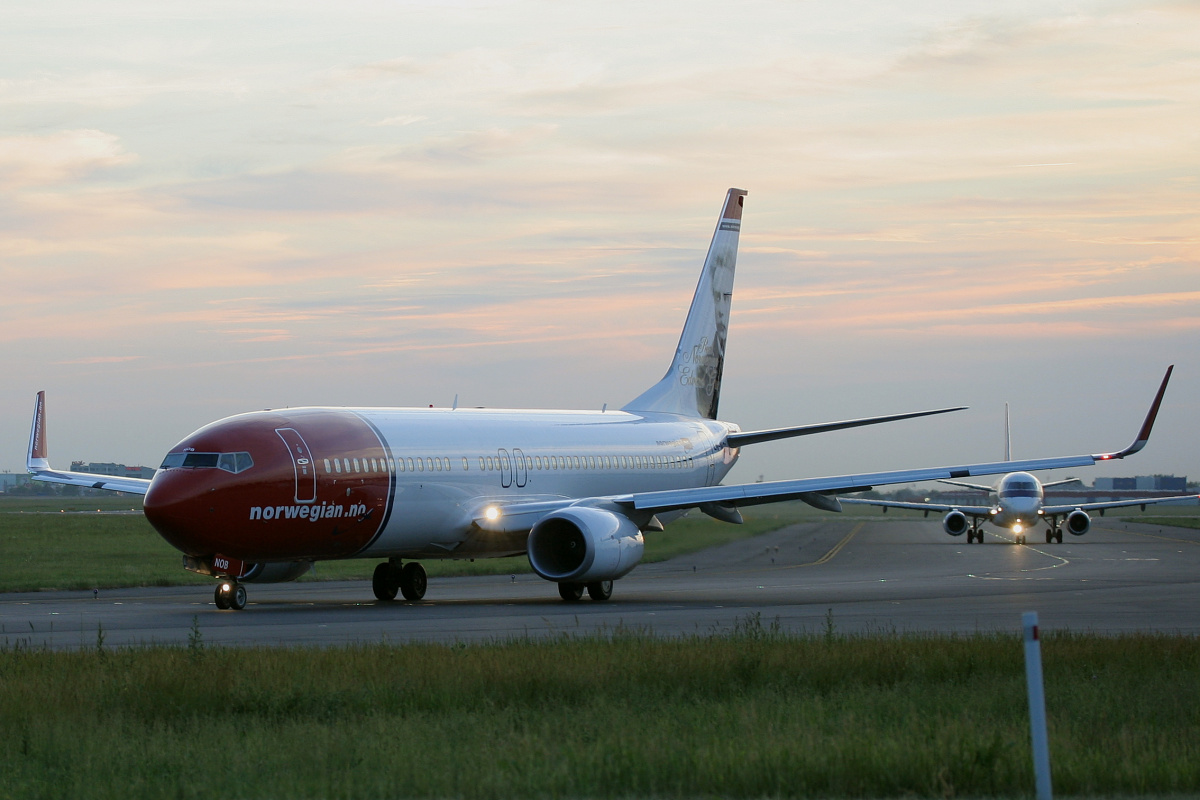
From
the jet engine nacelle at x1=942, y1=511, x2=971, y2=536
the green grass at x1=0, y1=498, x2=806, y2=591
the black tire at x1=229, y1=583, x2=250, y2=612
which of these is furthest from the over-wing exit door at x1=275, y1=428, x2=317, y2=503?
the jet engine nacelle at x1=942, y1=511, x2=971, y2=536

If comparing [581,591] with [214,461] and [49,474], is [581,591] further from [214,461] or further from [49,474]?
[49,474]

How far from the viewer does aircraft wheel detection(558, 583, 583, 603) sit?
28967mm

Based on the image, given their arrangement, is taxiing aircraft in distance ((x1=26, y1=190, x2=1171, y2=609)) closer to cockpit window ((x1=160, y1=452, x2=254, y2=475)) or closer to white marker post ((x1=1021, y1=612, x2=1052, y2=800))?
cockpit window ((x1=160, y1=452, x2=254, y2=475))

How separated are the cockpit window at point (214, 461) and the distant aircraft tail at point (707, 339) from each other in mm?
14745

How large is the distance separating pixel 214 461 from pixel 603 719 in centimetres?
1500

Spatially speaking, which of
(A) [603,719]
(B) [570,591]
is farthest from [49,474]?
(A) [603,719]

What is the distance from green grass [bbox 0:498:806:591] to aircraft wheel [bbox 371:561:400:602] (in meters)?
6.98

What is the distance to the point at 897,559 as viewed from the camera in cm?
4538

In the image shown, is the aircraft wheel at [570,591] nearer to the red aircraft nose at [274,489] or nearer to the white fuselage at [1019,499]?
the red aircraft nose at [274,489]

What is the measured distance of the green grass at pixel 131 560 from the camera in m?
A: 34.5

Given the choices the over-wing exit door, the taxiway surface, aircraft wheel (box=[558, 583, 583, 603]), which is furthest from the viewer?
aircraft wheel (box=[558, 583, 583, 603])

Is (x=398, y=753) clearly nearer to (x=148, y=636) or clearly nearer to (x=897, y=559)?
(x=148, y=636)

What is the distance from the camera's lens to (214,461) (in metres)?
25.2

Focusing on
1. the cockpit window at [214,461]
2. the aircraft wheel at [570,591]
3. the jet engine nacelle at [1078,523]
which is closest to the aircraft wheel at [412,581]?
the aircraft wheel at [570,591]
